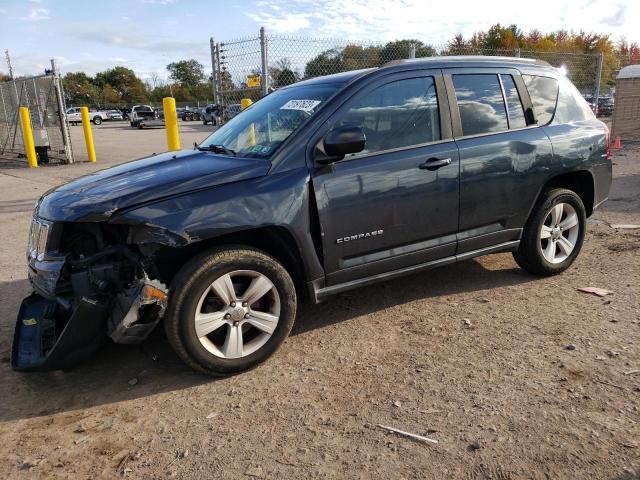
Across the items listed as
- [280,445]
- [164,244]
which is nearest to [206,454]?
[280,445]

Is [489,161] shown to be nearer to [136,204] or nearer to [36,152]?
[136,204]

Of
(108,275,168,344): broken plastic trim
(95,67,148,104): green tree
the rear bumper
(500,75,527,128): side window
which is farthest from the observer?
(95,67,148,104): green tree

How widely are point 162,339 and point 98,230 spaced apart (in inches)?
39.8

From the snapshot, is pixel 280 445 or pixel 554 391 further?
pixel 554 391

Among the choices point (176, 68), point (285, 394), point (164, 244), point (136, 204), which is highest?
point (176, 68)

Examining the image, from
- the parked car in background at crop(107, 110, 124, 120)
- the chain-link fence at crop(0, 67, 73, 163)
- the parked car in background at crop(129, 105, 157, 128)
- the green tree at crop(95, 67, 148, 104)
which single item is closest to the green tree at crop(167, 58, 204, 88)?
the green tree at crop(95, 67, 148, 104)

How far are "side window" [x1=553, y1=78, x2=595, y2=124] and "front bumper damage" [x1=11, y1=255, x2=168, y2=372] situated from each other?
146 inches

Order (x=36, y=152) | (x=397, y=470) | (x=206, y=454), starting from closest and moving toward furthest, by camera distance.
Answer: (x=397, y=470)
(x=206, y=454)
(x=36, y=152)

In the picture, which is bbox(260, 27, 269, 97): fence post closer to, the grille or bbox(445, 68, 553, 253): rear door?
bbox(445, 68, 553, 253): rear door

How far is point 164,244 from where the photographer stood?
2926mm

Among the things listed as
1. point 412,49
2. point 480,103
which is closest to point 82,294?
point 480,103

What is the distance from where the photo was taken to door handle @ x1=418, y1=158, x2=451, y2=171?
366 centimetres

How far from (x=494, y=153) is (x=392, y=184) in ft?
3.37

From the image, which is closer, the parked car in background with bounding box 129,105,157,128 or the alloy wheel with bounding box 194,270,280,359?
the alloy wheel with bounding box 194,270,280,359
